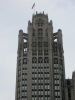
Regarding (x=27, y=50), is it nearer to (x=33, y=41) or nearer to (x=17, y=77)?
(x=33, y=41)

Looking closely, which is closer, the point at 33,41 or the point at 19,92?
the point at 19,92

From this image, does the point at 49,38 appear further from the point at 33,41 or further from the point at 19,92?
the point at 19,92

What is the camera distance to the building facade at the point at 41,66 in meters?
158

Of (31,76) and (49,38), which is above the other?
(49,38)

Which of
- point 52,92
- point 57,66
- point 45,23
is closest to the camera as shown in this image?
point 52,92

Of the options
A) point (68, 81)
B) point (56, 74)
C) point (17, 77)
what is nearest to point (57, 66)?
point (56, 74)

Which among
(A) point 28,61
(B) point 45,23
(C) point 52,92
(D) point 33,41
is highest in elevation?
(B) point 45,23

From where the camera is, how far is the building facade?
157500mm

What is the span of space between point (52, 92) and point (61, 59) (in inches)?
1040

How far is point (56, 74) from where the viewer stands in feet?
538

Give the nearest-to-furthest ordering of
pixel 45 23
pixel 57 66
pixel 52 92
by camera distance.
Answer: pixel 52 92, pixel 57 66, pixel 45 23

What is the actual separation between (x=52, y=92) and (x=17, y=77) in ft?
87.8

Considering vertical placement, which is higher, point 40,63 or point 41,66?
point 40,63

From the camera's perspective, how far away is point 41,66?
16488cm
